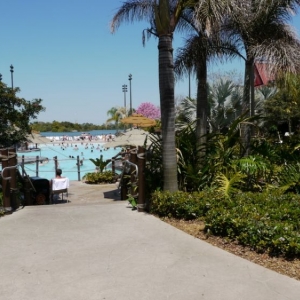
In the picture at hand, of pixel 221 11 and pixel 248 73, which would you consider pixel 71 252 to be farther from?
pixel 248 73


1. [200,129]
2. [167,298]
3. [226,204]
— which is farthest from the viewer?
[200,129]

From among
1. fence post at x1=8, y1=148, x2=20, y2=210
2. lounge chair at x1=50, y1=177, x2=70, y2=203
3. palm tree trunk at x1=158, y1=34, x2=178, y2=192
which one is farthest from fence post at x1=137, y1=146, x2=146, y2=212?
lounge chair at x1=50, y1=177, x2=70, y2=203

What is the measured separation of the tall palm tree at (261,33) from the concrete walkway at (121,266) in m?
4.31

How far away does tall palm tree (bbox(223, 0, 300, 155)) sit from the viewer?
8.07m

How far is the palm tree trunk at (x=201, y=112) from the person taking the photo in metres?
7.83

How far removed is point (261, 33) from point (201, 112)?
2.88m

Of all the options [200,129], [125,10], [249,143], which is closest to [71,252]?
[200,129]

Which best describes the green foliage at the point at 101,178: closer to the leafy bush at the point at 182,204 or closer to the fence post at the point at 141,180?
the fence post at the point at 141,180

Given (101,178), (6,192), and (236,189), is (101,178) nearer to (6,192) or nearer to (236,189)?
(6,192)

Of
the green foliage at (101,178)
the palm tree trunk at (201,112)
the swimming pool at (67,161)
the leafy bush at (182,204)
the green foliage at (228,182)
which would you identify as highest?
the palm tree trunk at (201,112)

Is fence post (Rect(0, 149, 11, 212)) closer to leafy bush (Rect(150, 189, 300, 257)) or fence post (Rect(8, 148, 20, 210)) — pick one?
fence post (Rect(8, 148, 20, 210))

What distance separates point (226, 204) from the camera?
555 cm

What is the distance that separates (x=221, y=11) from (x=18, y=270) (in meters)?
5.37

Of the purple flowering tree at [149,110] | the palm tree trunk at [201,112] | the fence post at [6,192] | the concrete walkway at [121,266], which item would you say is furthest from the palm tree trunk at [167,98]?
the purple flowering tree at [149,110]
